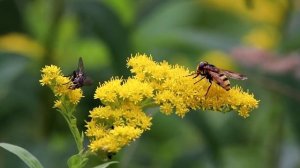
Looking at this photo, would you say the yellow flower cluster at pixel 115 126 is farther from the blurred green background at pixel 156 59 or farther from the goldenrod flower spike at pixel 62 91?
the blurred green background at pixel 156 59

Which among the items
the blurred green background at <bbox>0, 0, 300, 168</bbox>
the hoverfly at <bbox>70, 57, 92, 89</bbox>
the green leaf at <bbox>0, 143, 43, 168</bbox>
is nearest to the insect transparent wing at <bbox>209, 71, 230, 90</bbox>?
the hoverfly at <bbox>70, 57, 92, 89</bbox>

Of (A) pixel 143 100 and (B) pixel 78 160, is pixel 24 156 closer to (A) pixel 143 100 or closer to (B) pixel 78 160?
(B) pixel 78 160

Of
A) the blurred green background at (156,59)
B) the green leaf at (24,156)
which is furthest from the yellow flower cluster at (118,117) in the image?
the blurred green background at (156,59)

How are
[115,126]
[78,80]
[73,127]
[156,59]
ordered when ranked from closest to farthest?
[115,126]
[73,127]
[78,80]
[156,59]

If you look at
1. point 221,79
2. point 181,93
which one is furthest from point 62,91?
point 221,79

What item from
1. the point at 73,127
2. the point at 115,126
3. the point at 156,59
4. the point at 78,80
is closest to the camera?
the point at 115,126

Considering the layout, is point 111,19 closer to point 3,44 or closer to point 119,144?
point 3,44
